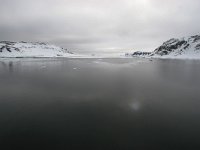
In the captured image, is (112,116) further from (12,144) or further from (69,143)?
(12,144)

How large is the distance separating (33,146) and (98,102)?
582cm

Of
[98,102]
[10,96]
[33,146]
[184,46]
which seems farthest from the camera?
[184,46]

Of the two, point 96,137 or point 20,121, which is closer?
point 96,137

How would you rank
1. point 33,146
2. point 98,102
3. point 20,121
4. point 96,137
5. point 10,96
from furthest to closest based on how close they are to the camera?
1. point 10,96
2. point 98,102
3. point 20,121
4. point 96,137
5. point 33,146

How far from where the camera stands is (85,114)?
30.2ft

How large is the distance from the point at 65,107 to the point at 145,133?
16.8 feet

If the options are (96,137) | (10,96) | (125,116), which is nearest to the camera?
(96,137)

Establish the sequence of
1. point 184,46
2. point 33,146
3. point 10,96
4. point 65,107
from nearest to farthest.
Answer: point 33,146, point 65,107, point 10,96, point 184,46

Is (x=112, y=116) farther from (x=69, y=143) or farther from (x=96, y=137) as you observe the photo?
(x=69, y=143)

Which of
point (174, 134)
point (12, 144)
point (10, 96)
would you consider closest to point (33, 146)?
point (12, 144)

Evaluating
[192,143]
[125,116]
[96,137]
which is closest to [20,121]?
[96,137]

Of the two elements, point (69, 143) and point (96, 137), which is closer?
point (69, 143)

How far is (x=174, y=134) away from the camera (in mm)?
7121

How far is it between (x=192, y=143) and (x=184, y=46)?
21035 centimetres
